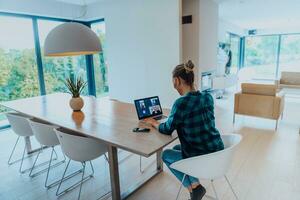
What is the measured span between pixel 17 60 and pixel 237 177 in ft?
15.2

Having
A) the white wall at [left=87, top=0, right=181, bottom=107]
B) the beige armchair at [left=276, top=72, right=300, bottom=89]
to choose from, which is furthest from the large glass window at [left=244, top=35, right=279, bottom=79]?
the white wall at [left=87, top=0, right=181, bottom=107]

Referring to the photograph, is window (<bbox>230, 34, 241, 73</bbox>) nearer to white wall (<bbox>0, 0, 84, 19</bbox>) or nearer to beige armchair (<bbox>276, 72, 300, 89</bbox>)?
beige armchair (<bbox>276, 72, 300, 89</bbox>)

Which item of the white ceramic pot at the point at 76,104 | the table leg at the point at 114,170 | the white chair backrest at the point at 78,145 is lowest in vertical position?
the table leg at the point at 114,170

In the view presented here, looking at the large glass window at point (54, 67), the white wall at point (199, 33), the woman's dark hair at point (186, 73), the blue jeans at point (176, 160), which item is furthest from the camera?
the large glass window at point (54, 67)

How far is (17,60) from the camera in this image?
4559mm

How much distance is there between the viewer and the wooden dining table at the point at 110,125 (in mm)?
1555

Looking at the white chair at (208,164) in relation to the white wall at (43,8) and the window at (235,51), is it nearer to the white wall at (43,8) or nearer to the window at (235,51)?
the white wall at (43,8)

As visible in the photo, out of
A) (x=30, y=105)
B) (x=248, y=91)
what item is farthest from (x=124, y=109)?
(x=248, y=91)

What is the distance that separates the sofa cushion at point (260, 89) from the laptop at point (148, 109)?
258 centimetres

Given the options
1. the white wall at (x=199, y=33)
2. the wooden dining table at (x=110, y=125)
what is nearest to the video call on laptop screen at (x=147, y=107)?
the wooden dining table at (x=110, y=125)

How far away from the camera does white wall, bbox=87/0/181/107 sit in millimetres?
4242

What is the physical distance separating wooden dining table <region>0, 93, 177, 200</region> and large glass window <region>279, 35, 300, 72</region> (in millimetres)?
9778

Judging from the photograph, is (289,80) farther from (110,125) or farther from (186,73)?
(110,125)

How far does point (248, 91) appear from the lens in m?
4.06
